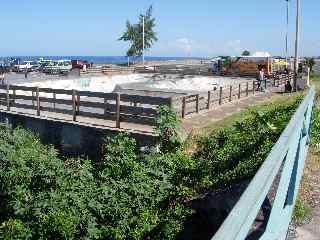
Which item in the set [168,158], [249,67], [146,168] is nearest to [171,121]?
[168,158]

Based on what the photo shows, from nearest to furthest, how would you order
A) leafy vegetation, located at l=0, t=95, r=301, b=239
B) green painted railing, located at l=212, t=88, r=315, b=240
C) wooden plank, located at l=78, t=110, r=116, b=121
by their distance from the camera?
green painted railing, located at l=212, t=88, r=315, b=240 < leafy vegetation, located at l=0, t=95, r=301, b=239 < wooden plank, located at l=78, t=110, r=116, b=121

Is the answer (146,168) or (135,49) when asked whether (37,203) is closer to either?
(146,168)

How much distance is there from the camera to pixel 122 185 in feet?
28.4

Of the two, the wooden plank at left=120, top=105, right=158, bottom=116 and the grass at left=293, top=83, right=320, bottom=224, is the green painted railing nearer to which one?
the grass at left=293, top=83, right=320, bottom=224

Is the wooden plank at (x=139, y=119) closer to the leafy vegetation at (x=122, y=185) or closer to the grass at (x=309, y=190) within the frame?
the leafy vegetation at (x=122, y=185)

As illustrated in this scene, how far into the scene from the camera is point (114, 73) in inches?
1618

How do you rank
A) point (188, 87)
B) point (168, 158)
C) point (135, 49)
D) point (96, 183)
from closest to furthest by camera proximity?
point (96, 183)
point (168, 158)
point (188, 87)
point (135, 49)

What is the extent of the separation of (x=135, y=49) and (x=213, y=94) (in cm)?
5270

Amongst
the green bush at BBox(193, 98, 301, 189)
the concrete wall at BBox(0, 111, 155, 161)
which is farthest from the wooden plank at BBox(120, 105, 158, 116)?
the green bush at BBox(193, 98, 301, 189)

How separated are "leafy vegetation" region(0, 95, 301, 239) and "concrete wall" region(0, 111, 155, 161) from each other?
202 cm

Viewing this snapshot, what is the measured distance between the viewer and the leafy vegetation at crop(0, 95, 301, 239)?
7.50 m

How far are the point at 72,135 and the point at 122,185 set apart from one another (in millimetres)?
6377

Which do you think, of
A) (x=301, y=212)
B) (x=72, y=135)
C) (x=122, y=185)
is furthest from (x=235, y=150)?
(x=72, y=135)

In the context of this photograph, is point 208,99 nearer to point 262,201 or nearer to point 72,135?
point 72,135
